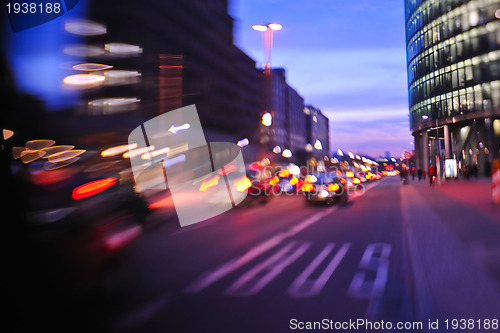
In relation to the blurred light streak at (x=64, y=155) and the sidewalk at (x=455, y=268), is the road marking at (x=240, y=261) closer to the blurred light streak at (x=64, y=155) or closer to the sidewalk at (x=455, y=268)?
the sidewalk at (x=455, y=268)

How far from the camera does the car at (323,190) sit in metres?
18.4

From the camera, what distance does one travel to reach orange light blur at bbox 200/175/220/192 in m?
17.2

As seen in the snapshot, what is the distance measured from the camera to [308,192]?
18656mm

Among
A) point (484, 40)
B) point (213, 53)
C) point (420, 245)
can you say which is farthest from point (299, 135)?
point (420, 245)

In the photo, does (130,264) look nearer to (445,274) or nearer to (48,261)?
(48,261)

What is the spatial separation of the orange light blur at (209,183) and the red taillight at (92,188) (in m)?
10.3

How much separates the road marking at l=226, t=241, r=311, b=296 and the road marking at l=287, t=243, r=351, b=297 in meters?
0.37

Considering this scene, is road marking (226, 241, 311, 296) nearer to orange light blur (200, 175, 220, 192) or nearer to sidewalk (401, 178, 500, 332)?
sidewalk (401, 178, 500, 332)

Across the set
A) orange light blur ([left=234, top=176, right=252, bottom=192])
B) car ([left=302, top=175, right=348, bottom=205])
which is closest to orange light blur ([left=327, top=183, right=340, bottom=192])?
car ([left=302, top=175, right=348, bottom=205])

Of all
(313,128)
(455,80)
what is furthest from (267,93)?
(313,128)

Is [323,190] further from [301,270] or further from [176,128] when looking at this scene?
[176,128]

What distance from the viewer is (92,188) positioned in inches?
240

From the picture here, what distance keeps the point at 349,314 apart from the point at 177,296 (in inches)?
80.7

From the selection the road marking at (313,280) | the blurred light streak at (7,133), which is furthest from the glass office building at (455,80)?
the blurred light streak at (7,133)
